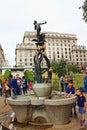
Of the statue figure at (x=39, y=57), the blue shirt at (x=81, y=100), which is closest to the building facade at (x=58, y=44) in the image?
the statue figure at (x=39, y=57)

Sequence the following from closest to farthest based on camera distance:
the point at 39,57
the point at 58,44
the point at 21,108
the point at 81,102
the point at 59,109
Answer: the point at 59,109, the point at 81,102, the point at 21,108, the point at 39,57, the point at 58,44

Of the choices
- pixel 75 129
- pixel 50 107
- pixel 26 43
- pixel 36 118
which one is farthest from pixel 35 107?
pixel 26 43

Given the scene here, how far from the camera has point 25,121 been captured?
26.4 feet

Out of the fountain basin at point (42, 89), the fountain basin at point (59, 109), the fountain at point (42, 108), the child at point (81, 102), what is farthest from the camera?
the fountain basin at point (42, 89)

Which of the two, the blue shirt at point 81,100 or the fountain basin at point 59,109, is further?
the blue shirt at point 81,100

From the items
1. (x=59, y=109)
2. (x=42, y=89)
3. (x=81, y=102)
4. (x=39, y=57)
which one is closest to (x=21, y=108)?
(x=42, y=89)

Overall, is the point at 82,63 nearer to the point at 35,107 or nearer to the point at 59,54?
the point at 59,54

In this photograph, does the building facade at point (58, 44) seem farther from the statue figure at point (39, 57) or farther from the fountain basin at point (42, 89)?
the fountain basin at point (42, 89)

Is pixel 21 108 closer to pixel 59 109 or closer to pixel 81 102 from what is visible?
pixel 59 109

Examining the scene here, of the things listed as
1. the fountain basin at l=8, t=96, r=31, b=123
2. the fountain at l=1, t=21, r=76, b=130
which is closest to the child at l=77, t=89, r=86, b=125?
the fountain at l=1, t=21, r=76, b=130

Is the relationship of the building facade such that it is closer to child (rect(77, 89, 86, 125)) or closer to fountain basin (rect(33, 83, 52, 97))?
fountain basin (rect(33, 83, 52, 97))

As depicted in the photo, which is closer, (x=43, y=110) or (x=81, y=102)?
(x=81, y=102)

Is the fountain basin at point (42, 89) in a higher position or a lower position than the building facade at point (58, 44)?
lower

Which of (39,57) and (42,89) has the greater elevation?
(39,57)
